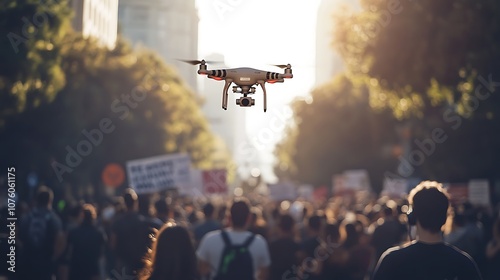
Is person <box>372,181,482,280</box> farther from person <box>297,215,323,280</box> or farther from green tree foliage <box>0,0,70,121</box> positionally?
green tree foliage <box>0,0,70,121</box>

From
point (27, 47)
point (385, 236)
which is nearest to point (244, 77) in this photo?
point (385, 236)

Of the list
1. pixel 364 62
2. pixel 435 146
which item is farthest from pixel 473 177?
pixel 364 62

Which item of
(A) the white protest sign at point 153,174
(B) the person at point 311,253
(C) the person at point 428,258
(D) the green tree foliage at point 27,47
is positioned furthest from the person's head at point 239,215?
(D) the green tree foliage at point 27,47

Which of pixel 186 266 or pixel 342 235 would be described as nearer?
pixel 186 266

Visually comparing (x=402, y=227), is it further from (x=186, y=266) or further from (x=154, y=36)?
(x=154, y=36)

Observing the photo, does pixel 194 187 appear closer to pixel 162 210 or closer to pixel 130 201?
pixel 162 210

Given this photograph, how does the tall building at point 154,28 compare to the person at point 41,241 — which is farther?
the tall building at point 154,28

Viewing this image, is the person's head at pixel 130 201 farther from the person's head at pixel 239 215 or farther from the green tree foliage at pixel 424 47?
the green tree foliage at pixel 424 47
